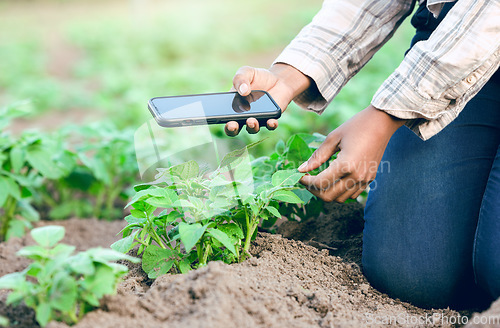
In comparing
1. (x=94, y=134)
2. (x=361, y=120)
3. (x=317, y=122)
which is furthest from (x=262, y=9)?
(x=361, y=120)

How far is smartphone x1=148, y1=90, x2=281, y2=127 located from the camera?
1437mm

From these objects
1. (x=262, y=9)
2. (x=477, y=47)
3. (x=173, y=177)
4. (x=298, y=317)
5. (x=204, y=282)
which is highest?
(x=477, y=47)

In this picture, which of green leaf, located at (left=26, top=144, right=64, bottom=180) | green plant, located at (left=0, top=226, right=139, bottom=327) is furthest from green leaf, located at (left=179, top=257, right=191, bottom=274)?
green leaf, located at (left=26, top=144, right=64, bottom=180)

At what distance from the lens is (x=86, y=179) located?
2381mm

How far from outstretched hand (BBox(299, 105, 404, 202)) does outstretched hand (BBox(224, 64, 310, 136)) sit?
212mm

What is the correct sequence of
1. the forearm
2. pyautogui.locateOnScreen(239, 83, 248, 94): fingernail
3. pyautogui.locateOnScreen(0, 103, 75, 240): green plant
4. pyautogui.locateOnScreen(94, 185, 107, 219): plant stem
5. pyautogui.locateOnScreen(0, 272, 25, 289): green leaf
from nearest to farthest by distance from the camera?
pyautogui.locateOnScreen(0, 272, 25, 289): green leaf, the forearm, pyautogui.locateOnScreen(239, 83, 248, 94): fingernail, pyautogui.locateOnScreen(0, 103, 75, 240): green plant, pyautogui.locateOnScreen(94, 185, 107, 219): plant stem

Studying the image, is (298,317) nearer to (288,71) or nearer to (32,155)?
(288,71)

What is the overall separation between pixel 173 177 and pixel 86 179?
117 centimetres

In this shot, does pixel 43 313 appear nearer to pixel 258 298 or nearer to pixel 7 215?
pixel 258 298

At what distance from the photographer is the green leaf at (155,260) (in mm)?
1341

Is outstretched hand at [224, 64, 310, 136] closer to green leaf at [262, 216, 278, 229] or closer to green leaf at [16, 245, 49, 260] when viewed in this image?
green leaf at [262, 216, 278, 229]

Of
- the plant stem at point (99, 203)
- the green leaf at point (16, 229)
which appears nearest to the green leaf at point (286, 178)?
the green leaf at point (16, 229)

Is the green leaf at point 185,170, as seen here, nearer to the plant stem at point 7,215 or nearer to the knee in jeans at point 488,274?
the knee in jeans at point 488,274

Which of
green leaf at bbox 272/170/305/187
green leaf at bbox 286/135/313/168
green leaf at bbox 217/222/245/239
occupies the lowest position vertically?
green leaf at bbox 217/222/245/239
